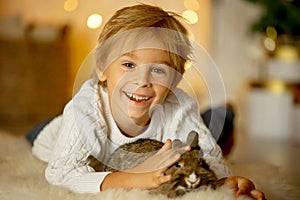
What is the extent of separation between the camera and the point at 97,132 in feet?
2.43

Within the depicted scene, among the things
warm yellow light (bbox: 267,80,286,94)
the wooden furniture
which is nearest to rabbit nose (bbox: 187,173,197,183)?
warm yellow light (bbox: 267,80,286,94)

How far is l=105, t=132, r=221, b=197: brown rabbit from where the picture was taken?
2.07 feet

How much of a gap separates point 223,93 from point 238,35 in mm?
2202

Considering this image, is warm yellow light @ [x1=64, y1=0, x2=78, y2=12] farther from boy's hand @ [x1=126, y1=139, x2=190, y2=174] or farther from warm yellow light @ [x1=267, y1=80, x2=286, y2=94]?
warm yellow light @ [x1=267, y1=80, x2=286, y2=94]

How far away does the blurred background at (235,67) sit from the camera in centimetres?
242

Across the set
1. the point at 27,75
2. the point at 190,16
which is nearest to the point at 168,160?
the point at 190,16

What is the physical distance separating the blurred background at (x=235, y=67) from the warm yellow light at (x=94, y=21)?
4.40ft

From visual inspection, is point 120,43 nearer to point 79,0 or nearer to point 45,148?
point 79,0

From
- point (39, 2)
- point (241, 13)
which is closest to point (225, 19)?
point (241, 13)

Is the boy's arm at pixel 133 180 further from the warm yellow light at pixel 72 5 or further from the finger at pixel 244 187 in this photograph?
the warm yellow light at pixel 72 5

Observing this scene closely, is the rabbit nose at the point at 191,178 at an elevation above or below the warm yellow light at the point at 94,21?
below

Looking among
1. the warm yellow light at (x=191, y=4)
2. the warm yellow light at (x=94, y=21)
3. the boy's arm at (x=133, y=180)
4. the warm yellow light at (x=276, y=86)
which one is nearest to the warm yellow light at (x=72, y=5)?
the warm yellow light at (x=94, y=21)

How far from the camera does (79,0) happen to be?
2.63ft

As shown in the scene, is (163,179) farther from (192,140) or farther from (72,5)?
(72,5)
